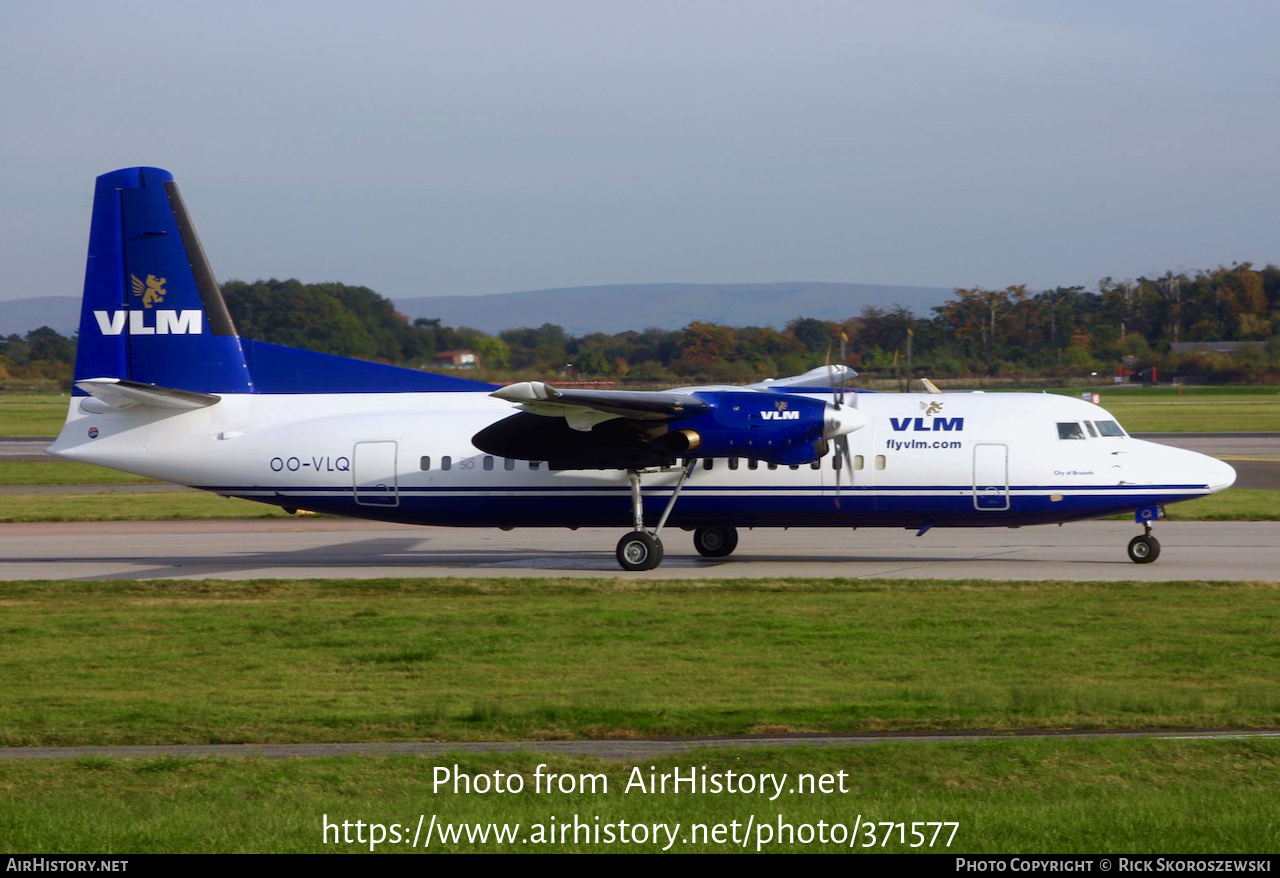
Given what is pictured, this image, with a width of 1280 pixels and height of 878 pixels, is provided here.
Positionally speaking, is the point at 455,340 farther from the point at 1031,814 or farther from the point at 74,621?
the point at 1031,814

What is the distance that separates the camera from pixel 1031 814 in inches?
291

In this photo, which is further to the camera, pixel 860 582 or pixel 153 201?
pixel 153 201

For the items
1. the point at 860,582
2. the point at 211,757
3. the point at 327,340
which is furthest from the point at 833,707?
the point at 327,340

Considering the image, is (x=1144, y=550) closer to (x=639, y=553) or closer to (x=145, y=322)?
(x=639, y=553)

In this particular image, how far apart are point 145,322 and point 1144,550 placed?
17120mm

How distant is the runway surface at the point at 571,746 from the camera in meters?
9.55

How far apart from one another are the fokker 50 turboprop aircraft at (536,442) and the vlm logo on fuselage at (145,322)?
25 mm

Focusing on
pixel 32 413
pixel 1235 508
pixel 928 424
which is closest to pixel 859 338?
pixel 1235 508

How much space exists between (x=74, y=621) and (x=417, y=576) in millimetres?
5568

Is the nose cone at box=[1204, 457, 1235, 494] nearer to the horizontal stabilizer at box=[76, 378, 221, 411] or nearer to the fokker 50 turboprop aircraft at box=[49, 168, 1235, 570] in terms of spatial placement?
the fokker 50 turboprop aircraft at box=[49, 168, 1235, 570]

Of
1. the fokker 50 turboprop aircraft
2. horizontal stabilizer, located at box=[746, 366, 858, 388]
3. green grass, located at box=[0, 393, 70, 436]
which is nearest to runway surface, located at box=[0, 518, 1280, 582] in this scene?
the fokker 50 turboprop aircraft

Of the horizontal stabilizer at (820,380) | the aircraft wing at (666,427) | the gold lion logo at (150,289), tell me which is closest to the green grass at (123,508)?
the gold lion logo at (150,289)

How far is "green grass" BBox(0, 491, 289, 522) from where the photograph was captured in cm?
3000

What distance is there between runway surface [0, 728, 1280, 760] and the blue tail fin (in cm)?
1246
